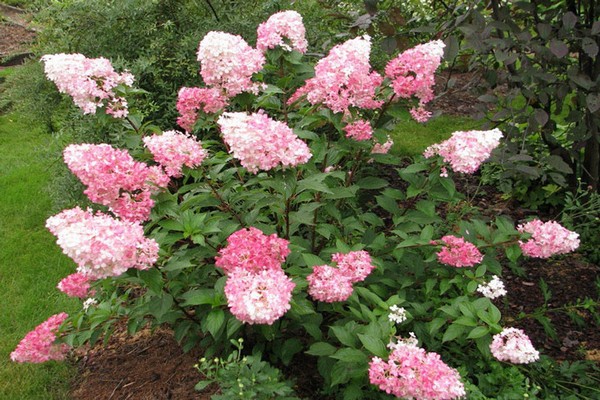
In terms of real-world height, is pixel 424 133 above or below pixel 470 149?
below

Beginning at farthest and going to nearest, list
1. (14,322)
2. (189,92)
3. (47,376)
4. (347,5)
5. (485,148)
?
(347,5) < (14,322) < (47,376) < (189,92) < (485,148)

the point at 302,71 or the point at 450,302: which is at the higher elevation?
the point at 302,71

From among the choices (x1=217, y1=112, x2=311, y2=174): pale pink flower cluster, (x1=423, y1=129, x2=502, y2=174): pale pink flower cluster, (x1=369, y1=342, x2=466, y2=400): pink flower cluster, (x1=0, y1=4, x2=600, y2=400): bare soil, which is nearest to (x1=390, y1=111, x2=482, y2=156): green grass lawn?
(x1=0, y1=4, x2=600, y2=400): bare soil

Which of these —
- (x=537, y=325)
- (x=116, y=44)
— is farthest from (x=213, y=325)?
(x=116, y=44)

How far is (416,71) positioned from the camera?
2.25 m

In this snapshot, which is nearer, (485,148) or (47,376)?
(485,148)

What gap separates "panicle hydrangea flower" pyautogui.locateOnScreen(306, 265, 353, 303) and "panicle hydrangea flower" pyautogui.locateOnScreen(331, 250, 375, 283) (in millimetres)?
40

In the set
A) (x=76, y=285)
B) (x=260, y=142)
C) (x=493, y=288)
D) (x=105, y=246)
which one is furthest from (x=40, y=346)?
(x=493, y=288)

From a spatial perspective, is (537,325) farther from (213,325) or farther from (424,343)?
(213,325)

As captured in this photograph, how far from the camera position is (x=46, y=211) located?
15.4 ft

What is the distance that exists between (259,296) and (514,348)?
3.12ft

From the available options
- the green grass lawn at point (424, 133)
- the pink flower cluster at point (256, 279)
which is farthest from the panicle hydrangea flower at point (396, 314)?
the green grass lawn at point (424, 133)

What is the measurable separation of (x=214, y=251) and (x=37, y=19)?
341cm

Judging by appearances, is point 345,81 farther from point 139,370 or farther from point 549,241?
point 139,370
